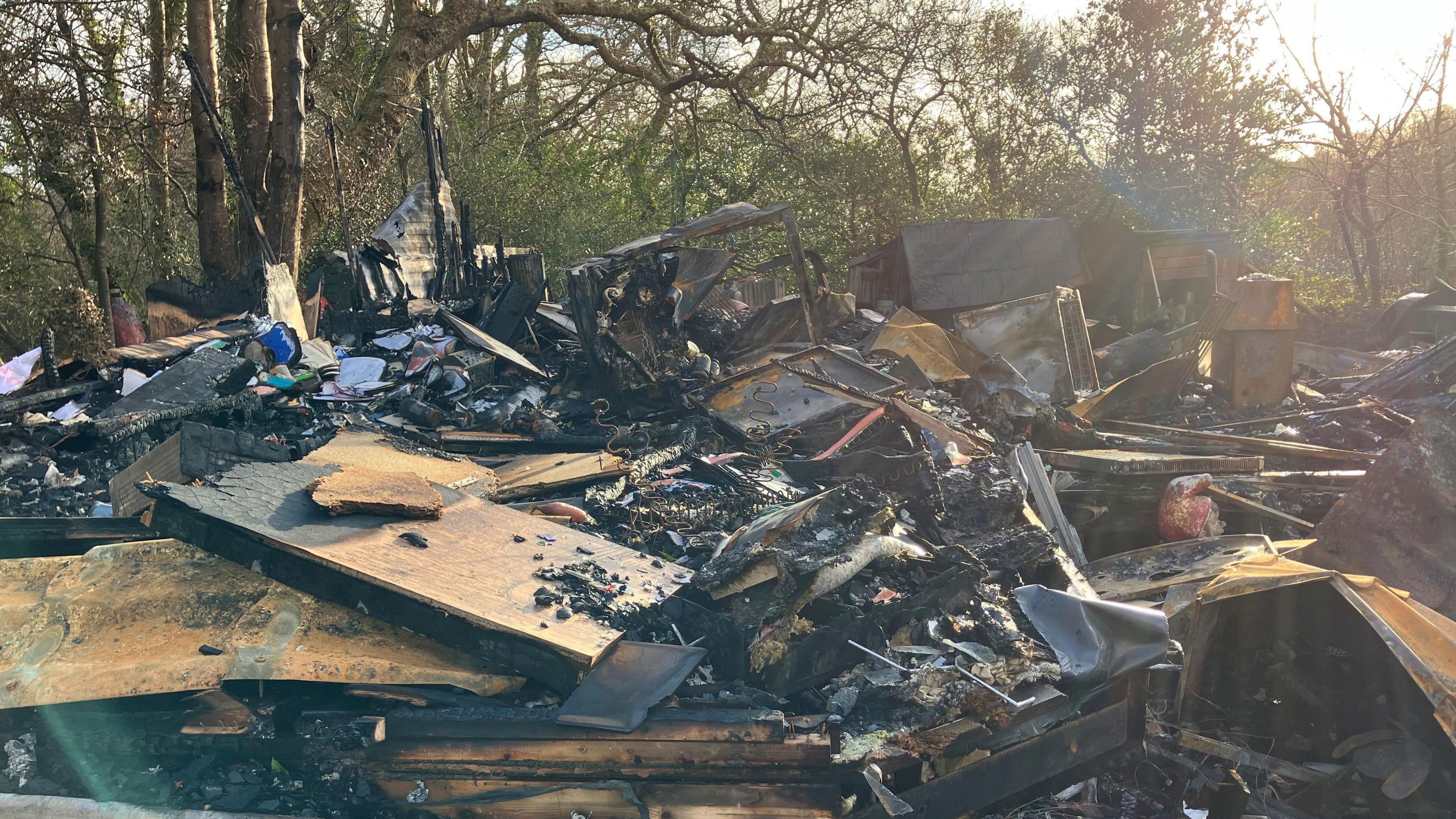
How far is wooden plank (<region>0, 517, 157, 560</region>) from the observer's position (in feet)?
11.9

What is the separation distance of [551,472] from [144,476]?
2.07 metres

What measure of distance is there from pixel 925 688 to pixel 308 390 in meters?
5.38

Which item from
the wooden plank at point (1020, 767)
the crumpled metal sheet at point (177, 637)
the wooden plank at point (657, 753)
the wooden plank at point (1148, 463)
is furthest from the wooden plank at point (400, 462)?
the wooden plank at point (1148, 463)

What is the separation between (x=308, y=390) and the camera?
6504 mm

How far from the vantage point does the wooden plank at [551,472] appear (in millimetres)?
4914

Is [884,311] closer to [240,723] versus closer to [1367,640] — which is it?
[1367,640]

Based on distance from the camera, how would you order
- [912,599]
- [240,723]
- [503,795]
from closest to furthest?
[503,795] < [240,723] < [912,599]

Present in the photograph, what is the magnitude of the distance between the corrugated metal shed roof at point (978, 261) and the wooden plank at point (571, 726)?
28.5 feet

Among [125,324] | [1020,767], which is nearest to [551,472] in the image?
[1020,767]

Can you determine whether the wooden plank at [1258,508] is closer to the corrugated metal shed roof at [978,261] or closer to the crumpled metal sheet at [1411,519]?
the crumpled metal sheet at [1411,519]

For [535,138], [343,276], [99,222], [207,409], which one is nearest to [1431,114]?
[535,138]

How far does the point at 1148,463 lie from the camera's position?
5.51 meters

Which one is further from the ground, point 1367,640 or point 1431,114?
point 1431,114

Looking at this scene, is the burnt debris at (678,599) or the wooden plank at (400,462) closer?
the burnt debris at (678,599)
